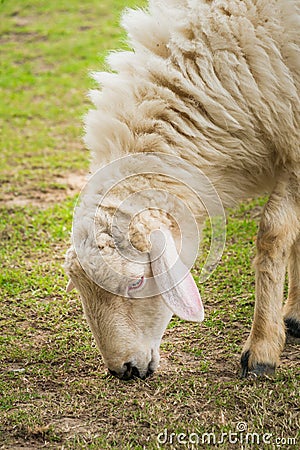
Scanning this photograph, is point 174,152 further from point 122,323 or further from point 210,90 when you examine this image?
point 122,323

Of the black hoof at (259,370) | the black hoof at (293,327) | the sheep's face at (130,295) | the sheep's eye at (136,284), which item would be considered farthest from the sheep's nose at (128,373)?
the black hoof at (293,327)

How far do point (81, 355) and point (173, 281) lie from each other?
1146mm

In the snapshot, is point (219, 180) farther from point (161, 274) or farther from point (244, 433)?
point (244, 433)

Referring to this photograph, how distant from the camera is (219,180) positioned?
13.2 feet

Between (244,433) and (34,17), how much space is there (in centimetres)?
1083

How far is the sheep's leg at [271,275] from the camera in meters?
4.08

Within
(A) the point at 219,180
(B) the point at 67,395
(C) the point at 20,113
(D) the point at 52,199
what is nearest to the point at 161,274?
(A) the point at 219,180

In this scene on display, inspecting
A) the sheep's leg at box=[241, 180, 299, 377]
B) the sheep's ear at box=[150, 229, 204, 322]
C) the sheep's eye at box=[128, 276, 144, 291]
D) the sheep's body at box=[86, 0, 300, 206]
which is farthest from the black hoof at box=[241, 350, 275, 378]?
the sheep's body at box=[86, 0, 300, 206]

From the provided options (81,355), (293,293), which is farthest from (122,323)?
(293,293)

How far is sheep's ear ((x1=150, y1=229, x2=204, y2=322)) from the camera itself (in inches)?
143

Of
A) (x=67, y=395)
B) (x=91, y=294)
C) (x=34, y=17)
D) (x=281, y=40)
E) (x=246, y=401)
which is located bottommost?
(x=34, y=17)

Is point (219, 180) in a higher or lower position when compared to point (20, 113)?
higher

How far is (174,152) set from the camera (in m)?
3.78

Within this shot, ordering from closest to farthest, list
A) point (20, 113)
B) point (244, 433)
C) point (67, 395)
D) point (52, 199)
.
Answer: point (244, 433) → point (67, 395) → point (52, 199) → point (20, 113)
